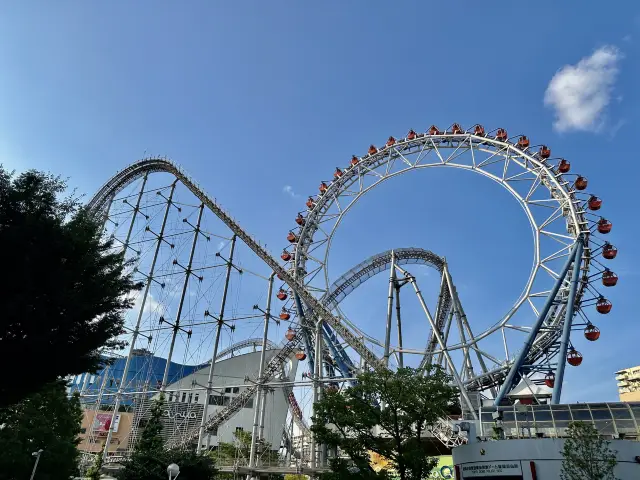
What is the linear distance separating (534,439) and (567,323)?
9.61 meters

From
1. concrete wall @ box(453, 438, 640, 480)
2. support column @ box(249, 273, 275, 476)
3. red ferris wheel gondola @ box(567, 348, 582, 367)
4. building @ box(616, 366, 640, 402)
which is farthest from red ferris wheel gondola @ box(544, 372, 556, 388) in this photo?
building @ box(616, 366, 640, 402)

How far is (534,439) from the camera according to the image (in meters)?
18.1

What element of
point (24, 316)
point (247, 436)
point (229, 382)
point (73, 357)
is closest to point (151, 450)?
point (73, 357)

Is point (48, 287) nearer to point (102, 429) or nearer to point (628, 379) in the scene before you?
point (102, 429)

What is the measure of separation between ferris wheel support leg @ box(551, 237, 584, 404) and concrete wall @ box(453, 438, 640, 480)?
5981 millimetres

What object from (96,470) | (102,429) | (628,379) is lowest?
(96,470)

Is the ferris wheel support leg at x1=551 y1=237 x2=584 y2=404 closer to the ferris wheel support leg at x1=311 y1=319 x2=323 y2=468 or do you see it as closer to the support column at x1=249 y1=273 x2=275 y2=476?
the ferris wheel support leg at x1=311 y1=319 x2=323 y2=468

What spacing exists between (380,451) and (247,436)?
25534 millimetres

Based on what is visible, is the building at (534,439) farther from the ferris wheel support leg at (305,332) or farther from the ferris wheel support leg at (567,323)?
the ferris wheel support leg at (305,332)

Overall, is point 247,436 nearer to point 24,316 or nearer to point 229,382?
point 229,382

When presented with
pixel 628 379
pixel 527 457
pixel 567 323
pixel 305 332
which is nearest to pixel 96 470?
pixel 305 332

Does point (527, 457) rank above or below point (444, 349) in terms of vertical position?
below

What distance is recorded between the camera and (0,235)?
12.3 m

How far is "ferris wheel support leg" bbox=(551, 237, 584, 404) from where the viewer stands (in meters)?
23.9
